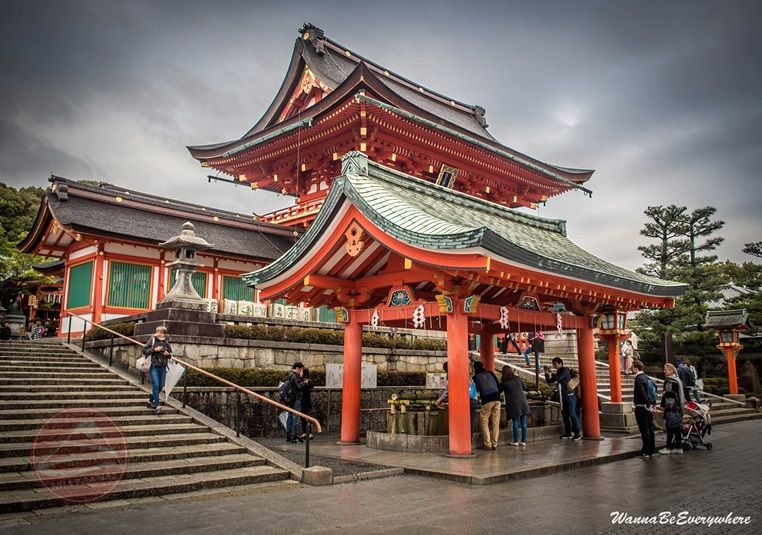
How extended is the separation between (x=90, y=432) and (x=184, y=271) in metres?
6.18

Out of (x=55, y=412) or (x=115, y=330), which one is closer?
(x=55, y=412)

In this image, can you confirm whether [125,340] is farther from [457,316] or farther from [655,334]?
[655,334]

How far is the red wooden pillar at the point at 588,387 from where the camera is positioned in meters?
13.3

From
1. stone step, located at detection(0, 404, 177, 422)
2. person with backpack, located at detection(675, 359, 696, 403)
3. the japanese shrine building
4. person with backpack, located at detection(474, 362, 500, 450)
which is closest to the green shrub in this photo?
the japanese shrine building

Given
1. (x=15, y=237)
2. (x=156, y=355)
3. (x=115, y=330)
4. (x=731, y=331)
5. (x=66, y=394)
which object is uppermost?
(x=15, y=237)

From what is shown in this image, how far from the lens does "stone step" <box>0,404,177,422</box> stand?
956cm

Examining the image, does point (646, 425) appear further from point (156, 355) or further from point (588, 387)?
point (156, 355)

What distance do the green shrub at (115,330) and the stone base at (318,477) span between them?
7883 mm

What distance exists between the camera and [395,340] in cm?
1866

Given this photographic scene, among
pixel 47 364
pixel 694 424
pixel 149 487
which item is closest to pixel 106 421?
pixel 149 487

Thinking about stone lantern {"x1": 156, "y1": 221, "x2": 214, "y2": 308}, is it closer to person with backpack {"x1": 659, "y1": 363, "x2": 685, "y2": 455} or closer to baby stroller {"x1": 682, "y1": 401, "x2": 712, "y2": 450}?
person with backpack {"x1": 659, "y1": 363, "x2": 685, "y2": 455}

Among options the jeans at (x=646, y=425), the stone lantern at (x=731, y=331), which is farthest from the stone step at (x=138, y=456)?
the stone lantern at (x=731, y=331)

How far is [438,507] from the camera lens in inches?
276

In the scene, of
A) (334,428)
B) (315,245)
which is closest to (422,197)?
(315,245)
